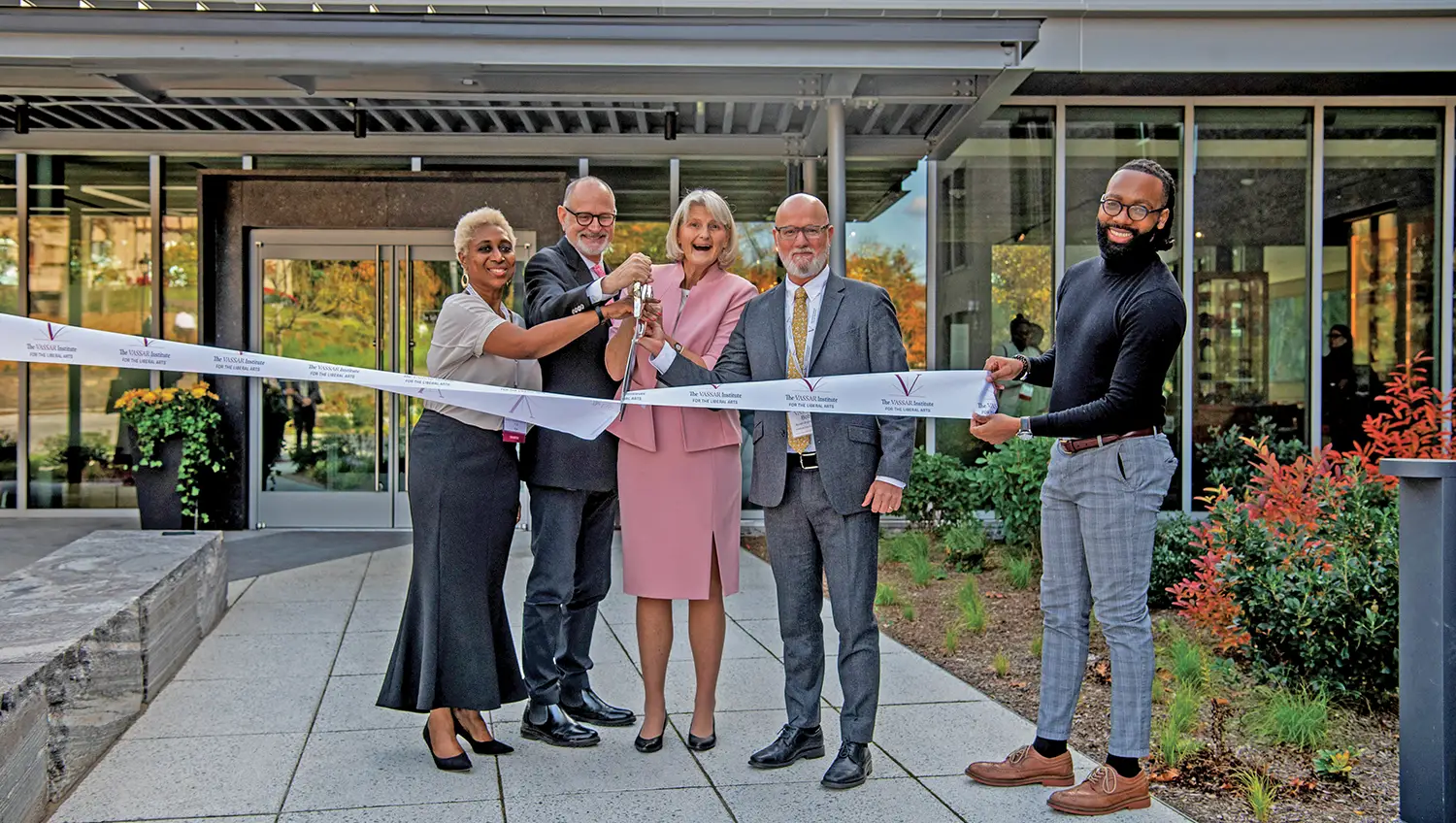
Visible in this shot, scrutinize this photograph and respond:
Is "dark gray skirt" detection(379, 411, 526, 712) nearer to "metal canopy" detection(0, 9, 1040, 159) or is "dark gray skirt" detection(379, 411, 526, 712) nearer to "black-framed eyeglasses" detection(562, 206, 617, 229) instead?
"black-framed eyeglasses" detection(562, 206, 617, 229)

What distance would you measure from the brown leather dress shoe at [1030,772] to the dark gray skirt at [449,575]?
68.2 inches

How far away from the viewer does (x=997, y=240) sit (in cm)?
998

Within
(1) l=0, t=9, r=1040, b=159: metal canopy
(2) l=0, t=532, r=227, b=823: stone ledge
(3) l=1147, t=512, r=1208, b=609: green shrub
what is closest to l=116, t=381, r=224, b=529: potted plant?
(1) l=0, t=9, r=1040, b=159: metal canopy

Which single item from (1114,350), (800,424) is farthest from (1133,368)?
(800,424)

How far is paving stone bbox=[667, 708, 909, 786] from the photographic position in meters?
4.07

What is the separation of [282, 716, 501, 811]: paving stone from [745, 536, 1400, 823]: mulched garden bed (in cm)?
228

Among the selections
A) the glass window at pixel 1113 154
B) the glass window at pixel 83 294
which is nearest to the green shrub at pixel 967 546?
the glass window at pixel 1113 154

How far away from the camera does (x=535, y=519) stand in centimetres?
452

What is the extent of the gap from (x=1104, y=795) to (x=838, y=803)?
2.73 ft

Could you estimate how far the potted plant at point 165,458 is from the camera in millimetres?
9062

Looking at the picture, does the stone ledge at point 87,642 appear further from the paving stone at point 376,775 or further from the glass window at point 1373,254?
the glass window at point 1373,254

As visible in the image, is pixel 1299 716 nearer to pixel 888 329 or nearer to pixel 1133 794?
pixel 1133 794

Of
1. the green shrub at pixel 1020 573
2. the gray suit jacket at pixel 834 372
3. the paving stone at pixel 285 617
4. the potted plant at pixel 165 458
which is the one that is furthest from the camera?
the potted plant at pixel 165 458

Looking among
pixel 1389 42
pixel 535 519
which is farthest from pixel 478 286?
pixel 1389 42
